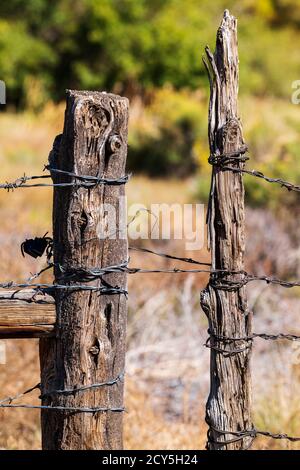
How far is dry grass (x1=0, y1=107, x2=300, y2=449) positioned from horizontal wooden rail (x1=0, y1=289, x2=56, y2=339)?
2.55 ft

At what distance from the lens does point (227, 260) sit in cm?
228

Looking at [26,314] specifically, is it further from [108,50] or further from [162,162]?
[108,50]

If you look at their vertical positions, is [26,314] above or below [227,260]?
below

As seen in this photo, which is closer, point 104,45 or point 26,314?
point 26,314

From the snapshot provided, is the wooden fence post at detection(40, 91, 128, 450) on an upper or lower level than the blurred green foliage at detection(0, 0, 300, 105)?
lower

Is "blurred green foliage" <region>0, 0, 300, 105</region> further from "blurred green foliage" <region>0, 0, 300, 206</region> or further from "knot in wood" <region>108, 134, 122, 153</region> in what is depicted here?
"knot in wood" <region>108, 134, 122, 153</region>

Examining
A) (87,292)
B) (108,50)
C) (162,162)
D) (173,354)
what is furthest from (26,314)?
(108,50)

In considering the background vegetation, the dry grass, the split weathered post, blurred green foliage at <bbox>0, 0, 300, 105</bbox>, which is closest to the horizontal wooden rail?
the split weathered post

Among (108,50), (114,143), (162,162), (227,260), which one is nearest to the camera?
(114,143)

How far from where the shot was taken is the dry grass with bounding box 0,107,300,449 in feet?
12.5

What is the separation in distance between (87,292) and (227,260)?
17.7 inches

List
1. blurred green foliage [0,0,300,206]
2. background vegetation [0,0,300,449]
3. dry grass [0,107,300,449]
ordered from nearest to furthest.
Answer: dry grass [0,107,300,449] < background vegetation [0,0,300,449] < blurred green foliage [0,0,300,206]

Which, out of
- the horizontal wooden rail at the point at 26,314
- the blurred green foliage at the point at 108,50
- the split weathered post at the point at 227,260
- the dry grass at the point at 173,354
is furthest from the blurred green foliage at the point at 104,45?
the horizontal wooden rail at the point at 26,314
